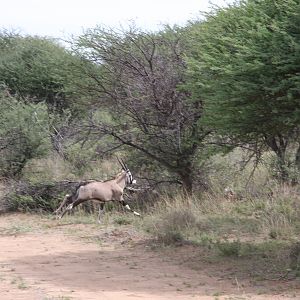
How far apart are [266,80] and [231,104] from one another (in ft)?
3.01

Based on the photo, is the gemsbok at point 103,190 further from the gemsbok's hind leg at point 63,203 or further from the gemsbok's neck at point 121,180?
the gemsbok's hind leg at point 63,203

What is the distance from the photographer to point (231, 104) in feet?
36.4

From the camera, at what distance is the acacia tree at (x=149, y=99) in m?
18.7

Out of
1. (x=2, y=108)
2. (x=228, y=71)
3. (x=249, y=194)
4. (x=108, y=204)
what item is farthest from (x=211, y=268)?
A: (x=2, y=108)

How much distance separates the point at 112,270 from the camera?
12.0 meters

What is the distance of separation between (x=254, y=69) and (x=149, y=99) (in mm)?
8667

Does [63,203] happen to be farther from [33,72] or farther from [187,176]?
[33,72]

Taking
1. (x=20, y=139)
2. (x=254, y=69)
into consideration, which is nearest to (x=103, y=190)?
(x=20, y=139)

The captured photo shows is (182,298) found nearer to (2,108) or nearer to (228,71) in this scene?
(228,71)

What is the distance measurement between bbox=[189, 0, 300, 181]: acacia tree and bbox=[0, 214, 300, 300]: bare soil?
8.08 feet

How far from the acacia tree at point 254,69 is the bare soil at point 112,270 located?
246 cm

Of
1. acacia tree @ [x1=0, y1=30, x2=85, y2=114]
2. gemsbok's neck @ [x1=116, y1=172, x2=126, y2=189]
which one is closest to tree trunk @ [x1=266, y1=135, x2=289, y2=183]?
gemsbok's neck @ [x1=116, y1=172, x2=126, y2=189]

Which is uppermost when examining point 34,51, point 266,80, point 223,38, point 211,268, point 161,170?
point 34,51

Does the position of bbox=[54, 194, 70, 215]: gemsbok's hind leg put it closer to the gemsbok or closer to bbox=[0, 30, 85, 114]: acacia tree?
the gemsbok
